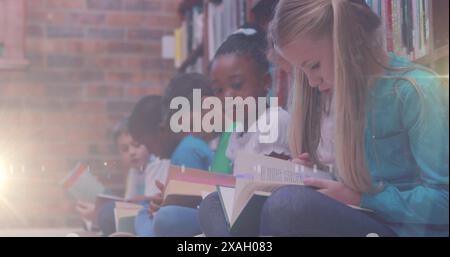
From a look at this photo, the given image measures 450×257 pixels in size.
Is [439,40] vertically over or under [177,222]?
over

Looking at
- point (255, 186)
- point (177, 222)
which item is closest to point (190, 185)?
point (177, 222)

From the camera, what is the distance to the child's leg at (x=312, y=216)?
103 centimetres

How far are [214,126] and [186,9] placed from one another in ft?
2.38

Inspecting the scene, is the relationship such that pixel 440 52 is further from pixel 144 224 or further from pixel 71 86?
pixel 71 86

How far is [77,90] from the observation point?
170 cm

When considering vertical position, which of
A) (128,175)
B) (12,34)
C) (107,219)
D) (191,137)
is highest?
(12,34)

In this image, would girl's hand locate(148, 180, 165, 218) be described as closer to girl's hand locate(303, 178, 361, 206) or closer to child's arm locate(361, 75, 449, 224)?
girl's hand locate(303, 178, 361, 206)

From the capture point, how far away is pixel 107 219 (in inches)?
57.6

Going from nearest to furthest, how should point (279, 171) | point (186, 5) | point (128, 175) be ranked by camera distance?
point (279, 171)
point (128, 175)
point (186, 5)

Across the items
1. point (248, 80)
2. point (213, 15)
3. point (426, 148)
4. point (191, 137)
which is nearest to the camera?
point (426, 148)

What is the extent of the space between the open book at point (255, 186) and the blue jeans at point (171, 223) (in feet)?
0.33

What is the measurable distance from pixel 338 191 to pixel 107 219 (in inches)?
25.5

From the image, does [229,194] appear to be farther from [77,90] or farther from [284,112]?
[77,90]

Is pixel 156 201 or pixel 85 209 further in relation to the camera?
pixel 85 209
